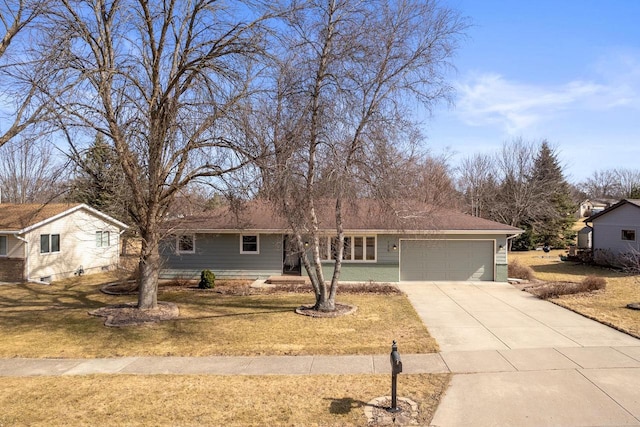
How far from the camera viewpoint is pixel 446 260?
19266mm

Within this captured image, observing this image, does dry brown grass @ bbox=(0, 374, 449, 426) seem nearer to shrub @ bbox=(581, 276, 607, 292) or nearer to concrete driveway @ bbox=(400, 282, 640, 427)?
concrete driveway @ bbox=(400, 282, 640, 427)

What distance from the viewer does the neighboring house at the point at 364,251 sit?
18.7 meters

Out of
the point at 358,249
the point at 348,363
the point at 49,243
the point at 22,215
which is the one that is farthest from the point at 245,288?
the point at 22,215

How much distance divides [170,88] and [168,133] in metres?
1.19

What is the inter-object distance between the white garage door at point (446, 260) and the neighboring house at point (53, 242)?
14.2 m

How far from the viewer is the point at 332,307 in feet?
42.0

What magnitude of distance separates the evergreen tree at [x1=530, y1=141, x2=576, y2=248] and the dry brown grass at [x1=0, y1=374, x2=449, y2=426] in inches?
1292

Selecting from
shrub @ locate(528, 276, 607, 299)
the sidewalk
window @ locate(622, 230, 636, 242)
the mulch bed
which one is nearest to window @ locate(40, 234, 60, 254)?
the mulch bed

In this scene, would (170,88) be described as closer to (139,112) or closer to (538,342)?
(139,112)

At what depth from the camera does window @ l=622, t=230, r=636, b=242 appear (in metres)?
23.1

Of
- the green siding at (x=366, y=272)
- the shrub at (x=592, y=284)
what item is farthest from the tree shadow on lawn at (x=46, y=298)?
the shrub at (x=592, y=284)

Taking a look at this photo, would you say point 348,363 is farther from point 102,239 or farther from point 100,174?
point 102,239

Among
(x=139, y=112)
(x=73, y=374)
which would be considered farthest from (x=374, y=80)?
(x=73, y=374)

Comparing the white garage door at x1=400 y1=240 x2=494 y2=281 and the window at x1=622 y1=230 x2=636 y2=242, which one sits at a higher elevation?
the window at x1=622 y1=230 x2=636 y2=242
